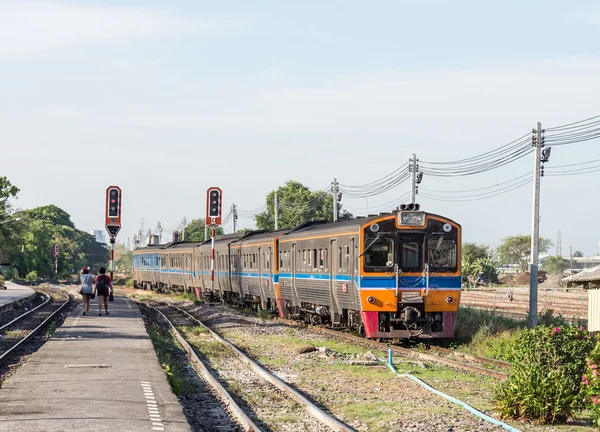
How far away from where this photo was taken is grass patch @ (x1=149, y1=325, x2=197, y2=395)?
14.5 m

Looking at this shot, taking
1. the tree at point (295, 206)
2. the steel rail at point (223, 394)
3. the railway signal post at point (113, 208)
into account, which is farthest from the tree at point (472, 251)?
the steel rail at point (223, 394)

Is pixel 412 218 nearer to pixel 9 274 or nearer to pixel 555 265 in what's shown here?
pixel 9 274

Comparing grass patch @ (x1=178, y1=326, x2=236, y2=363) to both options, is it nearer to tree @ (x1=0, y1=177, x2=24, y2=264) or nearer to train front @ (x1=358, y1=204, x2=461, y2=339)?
train front @ (x1=358, y1=204, x2=461, y2=339)

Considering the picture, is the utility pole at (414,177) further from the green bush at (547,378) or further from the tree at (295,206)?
the tree at (295,206)

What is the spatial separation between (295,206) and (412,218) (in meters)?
68.4

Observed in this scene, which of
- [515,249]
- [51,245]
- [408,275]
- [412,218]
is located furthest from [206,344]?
[515,249]

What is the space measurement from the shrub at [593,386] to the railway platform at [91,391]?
4441 mm

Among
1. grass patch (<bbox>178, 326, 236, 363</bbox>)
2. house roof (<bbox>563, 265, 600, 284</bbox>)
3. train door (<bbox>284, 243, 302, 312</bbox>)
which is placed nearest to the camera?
grass patch (<bbox>178, 326, 236, 363</bbox>)

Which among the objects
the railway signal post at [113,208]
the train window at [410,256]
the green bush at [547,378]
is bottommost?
the green bush at [547,378]

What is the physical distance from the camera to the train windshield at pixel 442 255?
2128 cm

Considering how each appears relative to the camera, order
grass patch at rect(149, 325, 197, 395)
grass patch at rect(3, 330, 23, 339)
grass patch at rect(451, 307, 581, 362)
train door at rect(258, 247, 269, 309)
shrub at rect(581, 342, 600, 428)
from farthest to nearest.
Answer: train door at rect(258, 247, 269, 309)
grass patch at rect(3, 330, 23, 339)
grass patch at rect(451, 307, 581, 362)
grass patch at rect(149, 325, 197, 395)
shrub at rect(581, 342, 600, 428)

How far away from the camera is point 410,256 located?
21.2 m

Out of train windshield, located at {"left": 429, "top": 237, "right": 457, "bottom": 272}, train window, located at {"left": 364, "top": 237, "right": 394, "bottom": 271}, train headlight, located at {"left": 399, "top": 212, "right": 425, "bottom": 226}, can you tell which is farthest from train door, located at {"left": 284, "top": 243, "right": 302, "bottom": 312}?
train headlight, located at {"left": 399, "top": 212, "right": 425, "bottom": 226}

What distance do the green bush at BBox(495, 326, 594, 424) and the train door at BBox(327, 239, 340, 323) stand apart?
10.4 metres
